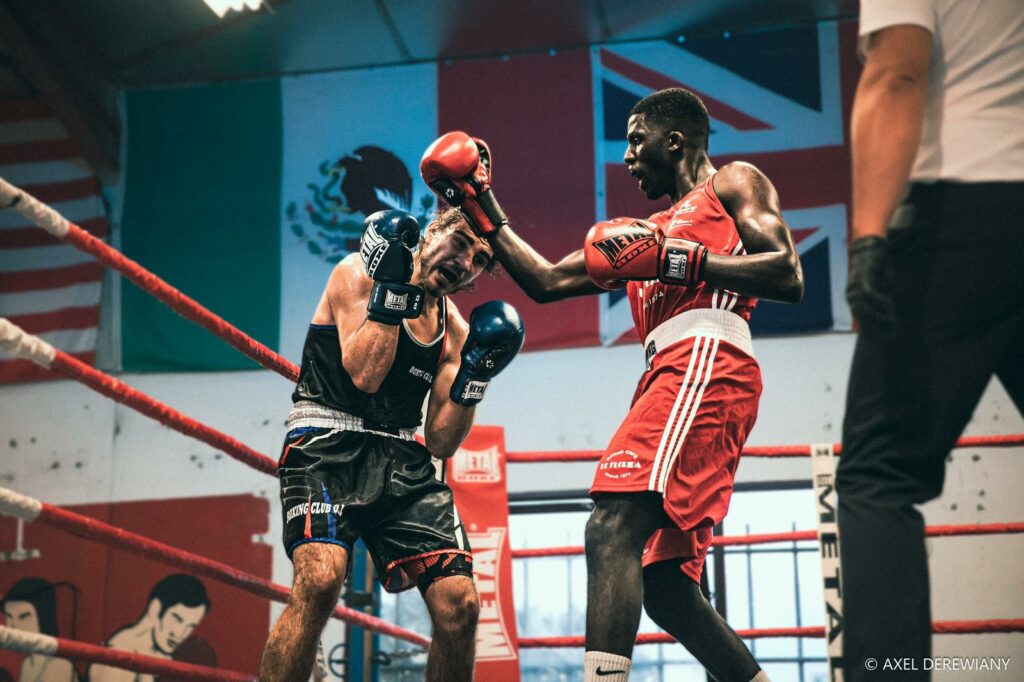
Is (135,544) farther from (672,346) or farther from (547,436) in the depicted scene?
(547,436)

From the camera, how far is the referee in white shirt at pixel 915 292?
3.37 ft

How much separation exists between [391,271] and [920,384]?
4.28 ft

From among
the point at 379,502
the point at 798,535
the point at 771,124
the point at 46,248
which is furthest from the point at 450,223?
the point at 46,248

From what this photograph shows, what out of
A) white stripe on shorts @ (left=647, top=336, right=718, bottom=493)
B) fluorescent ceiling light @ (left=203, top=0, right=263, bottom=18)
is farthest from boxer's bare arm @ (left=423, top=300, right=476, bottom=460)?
fluorescent ceiling light @ (left=203, top=0, right=263, bottom=18)

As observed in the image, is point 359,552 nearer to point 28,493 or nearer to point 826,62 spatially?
point 28,493

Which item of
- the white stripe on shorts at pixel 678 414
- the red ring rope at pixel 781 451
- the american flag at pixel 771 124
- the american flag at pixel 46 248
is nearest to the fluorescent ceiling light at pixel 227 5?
the american flag at pixel 46 248

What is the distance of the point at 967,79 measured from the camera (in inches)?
44.8

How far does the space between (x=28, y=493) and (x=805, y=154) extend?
4.74 metres

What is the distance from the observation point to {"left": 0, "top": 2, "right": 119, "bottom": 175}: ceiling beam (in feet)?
19.0

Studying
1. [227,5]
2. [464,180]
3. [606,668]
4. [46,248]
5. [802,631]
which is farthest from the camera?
[46,248]

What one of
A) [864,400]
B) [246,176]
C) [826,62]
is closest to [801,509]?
[826,62]

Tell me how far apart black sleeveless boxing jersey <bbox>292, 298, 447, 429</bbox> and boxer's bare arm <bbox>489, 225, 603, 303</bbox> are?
437 mm

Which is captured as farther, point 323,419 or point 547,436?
point 547,436

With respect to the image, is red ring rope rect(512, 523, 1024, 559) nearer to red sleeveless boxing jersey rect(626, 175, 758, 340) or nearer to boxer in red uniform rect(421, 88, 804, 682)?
boxer in red uniform rect(421, 88, 804, 682)
